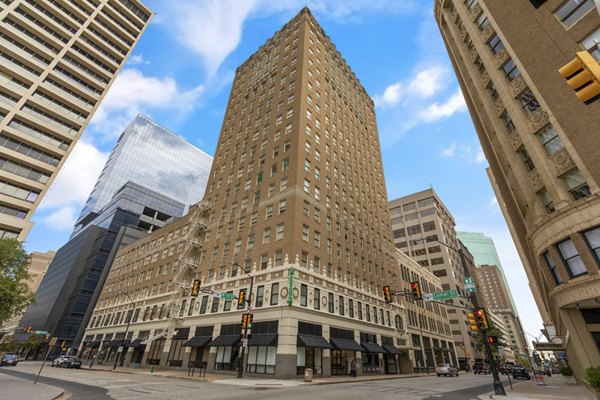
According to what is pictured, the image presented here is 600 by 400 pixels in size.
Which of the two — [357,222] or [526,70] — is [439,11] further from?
[357,222]

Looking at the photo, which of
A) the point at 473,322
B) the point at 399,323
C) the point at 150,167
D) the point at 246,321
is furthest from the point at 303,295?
the point at 150,167

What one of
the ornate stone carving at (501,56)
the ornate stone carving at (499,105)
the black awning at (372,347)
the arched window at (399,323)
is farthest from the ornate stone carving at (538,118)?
the arched window at (399,323)

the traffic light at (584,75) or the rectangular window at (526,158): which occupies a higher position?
the rectangular window at (526,158)

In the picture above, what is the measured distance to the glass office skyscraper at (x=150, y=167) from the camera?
12225cm

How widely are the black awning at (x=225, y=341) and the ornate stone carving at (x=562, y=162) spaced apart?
3075 cm

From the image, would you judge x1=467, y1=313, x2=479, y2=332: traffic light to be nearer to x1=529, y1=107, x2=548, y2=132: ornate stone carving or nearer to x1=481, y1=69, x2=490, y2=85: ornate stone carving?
x1=529, y1=107, x2=548, y2=132: ornate stone carving

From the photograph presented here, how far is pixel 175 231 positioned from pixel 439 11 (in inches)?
2158

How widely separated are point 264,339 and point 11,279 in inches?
997

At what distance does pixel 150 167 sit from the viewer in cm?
13212

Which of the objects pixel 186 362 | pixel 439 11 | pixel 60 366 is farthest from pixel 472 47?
pixel 60 366

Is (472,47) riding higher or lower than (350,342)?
higher

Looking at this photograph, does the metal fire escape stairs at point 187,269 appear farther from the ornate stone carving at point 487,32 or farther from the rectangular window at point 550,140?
the ornate stone carving at point 487,32

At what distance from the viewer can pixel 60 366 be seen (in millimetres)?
41406

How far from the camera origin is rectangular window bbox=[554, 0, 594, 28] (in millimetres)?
19466
